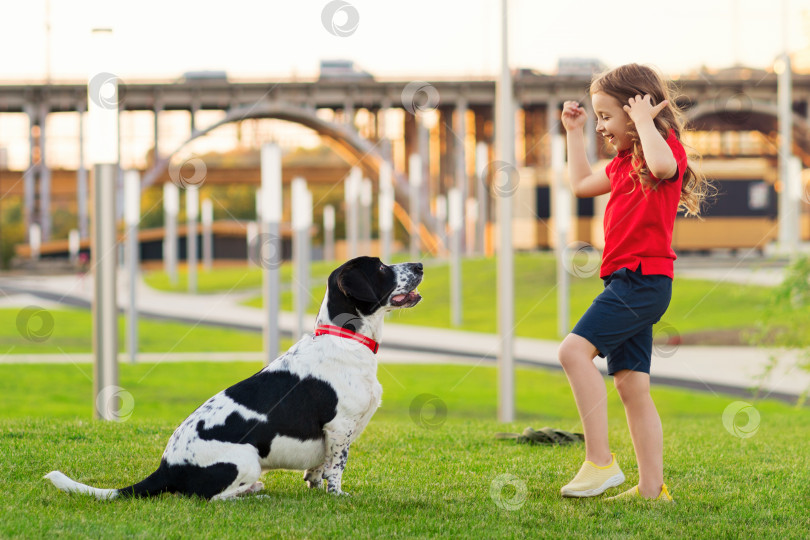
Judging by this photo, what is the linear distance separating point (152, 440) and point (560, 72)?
4536 cm

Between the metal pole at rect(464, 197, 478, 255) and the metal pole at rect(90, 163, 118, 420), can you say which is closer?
the metal pole at rect(90, 163, 118, 420)

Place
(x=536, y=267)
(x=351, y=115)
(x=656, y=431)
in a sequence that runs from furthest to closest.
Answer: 1. (x=351, y=115)
2. (x=536, y=267)
3. (x=656, y=431)

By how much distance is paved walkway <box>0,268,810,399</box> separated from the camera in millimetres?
14992

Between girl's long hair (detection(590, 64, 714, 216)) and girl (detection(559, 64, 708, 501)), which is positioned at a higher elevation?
girl's long hair (detection(590, 64, 714, 216))

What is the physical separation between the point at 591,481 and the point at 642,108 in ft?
5.30

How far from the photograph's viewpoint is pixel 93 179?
24.0 feet

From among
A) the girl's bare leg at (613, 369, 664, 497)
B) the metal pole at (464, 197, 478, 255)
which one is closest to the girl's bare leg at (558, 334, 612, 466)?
the girl's bare leg at (613, 369, 664, 497)

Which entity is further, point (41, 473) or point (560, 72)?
point (560, 72)

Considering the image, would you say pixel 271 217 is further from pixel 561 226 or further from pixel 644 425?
pixel 561 226

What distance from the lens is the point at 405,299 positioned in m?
4.17

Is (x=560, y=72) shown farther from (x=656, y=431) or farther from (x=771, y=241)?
(x=656, y=431)

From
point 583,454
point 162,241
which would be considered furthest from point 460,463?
point 162,241

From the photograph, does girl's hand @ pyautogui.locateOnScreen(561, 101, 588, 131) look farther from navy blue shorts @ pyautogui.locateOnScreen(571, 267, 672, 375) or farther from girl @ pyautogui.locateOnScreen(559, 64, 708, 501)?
navy blue shorts @ pyautogui.locateOnScreen(571, 267, 672, 375)

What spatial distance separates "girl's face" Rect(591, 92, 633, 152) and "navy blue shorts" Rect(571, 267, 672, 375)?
0.58m
